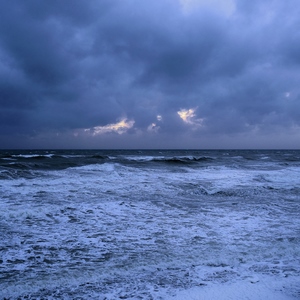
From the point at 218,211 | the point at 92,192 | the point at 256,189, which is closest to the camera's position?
the point at 218,211

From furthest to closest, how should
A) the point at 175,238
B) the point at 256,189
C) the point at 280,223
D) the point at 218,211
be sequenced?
the point at 256,189 → the point at 218,211 → the point at 280,223 → the point at 175,238

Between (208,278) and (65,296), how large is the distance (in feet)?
6.18

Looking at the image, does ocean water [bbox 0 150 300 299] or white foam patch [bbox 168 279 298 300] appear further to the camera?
ocean water [bbox 0 150 300 299]

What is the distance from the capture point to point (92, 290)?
2941 mm

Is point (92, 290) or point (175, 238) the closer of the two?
point (92, 290)

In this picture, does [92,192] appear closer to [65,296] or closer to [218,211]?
[218,211]

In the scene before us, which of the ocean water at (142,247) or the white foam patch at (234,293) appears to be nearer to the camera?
the white foam patch at (234,293)

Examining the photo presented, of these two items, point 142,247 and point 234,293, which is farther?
point 142,247

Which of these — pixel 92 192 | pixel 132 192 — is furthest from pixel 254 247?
pixel 92 192

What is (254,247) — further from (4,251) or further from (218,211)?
(4,251)

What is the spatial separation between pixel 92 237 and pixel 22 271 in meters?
1.56

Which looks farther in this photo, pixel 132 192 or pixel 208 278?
pixel 132 192

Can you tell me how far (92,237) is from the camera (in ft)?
15.7

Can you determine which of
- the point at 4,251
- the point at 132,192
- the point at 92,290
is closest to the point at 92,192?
the point at 132,192
